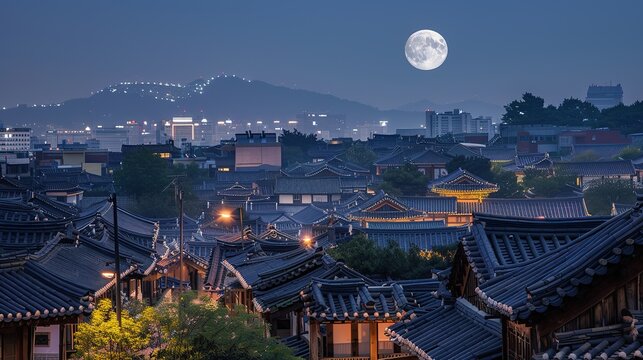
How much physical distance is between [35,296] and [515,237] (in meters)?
8.45

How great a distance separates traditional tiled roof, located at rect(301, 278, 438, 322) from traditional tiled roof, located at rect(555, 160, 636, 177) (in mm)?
62472

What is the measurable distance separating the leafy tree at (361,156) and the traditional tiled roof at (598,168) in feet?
138

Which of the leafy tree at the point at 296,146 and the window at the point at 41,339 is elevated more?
the leafy tree at the point at 296,146

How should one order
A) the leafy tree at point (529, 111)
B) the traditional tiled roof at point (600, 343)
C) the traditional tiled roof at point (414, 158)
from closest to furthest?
the traditional tiled roof at point (600, 343) → the traditional tiled roof at point (414, 158) → the leafy tree at point (529, 111)

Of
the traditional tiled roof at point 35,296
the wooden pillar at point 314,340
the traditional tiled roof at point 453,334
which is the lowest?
the wooden pillar at point 314,340

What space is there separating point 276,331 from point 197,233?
4295 centimetres

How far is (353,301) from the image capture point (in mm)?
22859

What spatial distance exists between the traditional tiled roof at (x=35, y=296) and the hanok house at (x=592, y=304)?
8900 mm

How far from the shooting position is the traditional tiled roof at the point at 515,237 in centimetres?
1524

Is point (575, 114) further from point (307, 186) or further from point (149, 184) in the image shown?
point (149, 184)

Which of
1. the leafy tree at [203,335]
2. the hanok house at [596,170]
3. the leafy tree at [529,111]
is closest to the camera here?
the leafy tree at [203,335]

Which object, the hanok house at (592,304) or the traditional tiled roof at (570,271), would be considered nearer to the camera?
the hanok house at (592,304)

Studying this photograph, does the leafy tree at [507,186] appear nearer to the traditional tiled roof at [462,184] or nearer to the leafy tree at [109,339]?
the traditional tiled roof at [462,184]

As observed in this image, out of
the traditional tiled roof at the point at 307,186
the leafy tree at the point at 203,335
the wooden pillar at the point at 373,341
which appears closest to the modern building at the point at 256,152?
the traditional tiled roof at the point at 307,186
